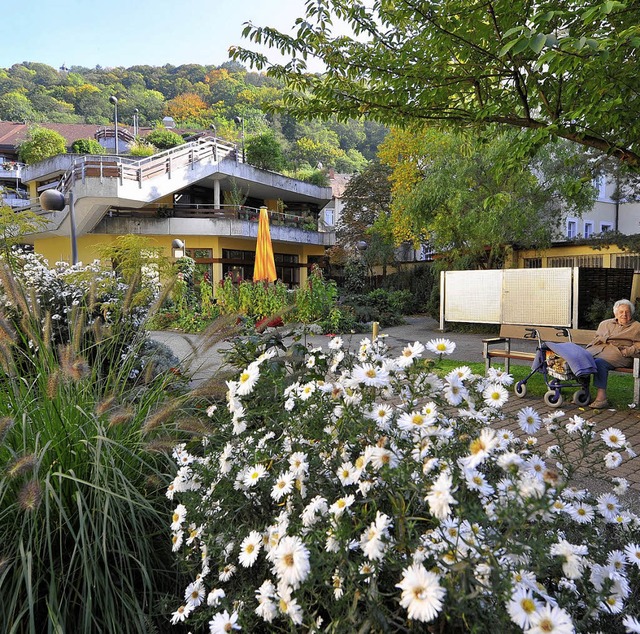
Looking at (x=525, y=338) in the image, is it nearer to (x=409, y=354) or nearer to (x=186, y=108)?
(x=409, y=354)

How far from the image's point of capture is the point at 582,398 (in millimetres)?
5691

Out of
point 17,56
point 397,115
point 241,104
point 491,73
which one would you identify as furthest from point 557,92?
point 17,56

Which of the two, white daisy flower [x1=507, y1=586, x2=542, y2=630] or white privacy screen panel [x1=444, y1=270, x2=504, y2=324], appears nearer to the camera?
white daisy flower [x1=507, y1=586, x2=542, y2=630]

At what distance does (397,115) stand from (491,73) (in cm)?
94

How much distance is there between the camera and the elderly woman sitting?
18.4ft

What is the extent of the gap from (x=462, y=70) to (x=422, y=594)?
4.92 m

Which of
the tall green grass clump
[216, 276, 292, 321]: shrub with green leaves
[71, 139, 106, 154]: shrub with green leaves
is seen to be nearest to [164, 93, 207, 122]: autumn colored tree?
[71, 139, 106, 154]: shrub with green leaves

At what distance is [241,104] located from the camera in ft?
188

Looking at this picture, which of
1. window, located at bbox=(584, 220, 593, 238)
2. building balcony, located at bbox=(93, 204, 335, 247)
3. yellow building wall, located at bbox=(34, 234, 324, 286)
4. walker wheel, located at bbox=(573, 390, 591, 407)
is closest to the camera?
walker wheel, located at bbox=(573, 390, 591, 407)

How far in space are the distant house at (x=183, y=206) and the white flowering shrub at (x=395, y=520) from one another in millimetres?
16082

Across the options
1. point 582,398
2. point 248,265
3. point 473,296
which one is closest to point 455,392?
point 582,398

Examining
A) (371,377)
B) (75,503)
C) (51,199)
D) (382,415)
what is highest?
(51,199)

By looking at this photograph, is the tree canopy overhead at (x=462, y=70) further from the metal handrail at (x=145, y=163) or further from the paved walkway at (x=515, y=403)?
the metal handrail at (x=145, y=163)

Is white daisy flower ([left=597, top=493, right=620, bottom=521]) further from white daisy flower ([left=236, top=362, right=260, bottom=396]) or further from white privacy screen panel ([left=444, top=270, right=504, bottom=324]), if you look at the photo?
white privacy screen panel ([left=444, top=270, right=504, bottom=324])
